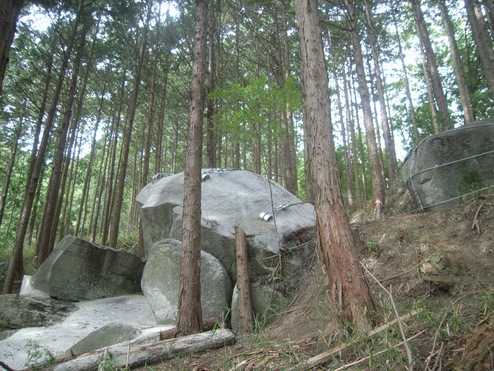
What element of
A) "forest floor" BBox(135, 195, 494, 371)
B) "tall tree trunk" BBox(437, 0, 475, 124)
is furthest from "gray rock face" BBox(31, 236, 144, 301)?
"tall tree trunk" BBox(437, 0, 475, 124)

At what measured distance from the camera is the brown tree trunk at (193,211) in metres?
4.65

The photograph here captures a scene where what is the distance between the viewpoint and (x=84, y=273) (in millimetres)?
8445

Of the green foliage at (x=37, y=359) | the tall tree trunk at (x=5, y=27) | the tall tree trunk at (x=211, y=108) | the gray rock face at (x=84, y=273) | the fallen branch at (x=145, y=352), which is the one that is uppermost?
the tall tree trunk at (x=211, y=108)

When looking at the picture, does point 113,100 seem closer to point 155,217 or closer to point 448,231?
point 155,217

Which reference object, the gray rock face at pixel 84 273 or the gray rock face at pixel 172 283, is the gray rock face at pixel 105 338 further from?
the gray rock face at pixel 84 273

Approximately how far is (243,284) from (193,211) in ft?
5.45

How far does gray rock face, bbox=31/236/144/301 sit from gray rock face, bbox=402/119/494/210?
25.6 ft

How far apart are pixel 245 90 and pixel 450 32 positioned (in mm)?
9448

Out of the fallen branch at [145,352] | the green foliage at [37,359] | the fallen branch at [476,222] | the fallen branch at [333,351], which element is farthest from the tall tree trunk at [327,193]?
the green foliage at [37,359]

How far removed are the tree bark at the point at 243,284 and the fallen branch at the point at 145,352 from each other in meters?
1.50

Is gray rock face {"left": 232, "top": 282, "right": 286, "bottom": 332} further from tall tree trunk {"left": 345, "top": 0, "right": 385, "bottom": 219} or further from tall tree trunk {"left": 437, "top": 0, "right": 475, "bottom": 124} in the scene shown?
tall tree trunk {"left": 437, "top": 0, "right": 475, "bottom": 124}

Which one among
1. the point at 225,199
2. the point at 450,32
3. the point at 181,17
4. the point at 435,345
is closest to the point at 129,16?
the point at 181,17

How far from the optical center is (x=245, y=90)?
22.0 ft

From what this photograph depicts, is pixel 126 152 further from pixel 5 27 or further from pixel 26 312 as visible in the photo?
pixel 5 27
